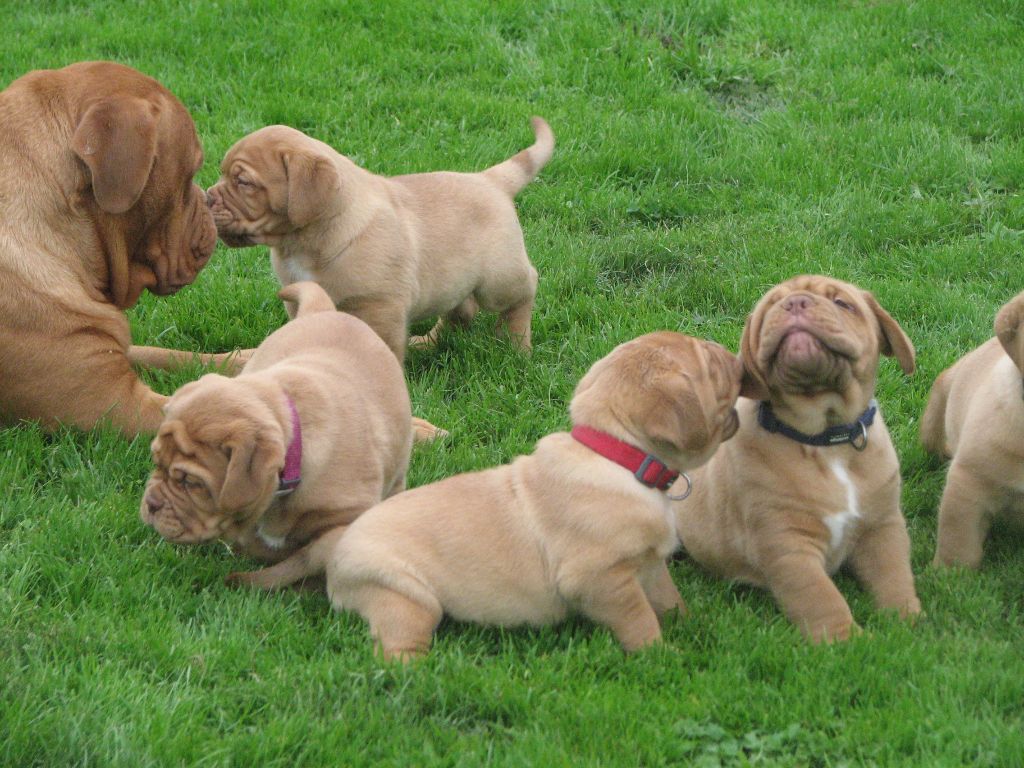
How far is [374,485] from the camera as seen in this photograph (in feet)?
16.5

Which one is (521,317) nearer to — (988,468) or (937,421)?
(937,421)

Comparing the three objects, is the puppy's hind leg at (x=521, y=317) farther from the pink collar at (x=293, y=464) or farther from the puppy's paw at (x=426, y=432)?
the pink collar at (x=293, y=464)

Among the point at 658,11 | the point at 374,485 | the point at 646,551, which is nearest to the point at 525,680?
the point at 646,551

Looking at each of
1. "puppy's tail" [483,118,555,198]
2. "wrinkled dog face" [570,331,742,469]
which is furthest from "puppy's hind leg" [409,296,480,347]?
"wrinkled dog face" [570,331,742,469]

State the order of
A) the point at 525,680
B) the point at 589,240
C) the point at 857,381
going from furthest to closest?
the point at 589,240
the point at 857,381
the point at 525,680

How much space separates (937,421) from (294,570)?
2.90 meters

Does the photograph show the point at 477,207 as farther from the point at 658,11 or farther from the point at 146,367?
the point at 658,11

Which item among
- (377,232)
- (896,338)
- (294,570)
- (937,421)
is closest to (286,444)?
(294,570)

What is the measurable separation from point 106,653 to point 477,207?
330cm

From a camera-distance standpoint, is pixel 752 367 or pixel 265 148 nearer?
pixel 752 367

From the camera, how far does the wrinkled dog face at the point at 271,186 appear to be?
20.2 ft

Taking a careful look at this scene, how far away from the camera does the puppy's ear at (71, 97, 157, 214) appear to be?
548cm

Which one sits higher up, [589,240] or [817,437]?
[817,437]

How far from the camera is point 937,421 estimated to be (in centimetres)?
591
